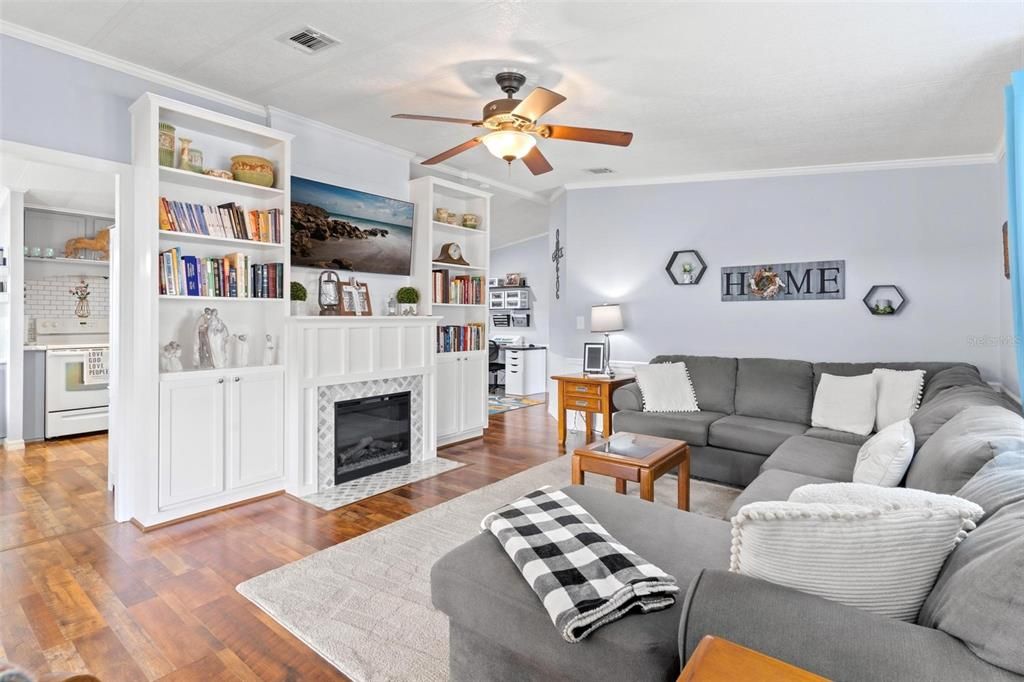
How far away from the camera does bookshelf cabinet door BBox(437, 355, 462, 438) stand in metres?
5.09

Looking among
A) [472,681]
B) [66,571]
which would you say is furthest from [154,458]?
[472,681]

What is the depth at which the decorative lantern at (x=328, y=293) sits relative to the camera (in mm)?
4168

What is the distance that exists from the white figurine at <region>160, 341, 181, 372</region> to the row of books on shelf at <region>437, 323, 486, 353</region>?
7.32 feet

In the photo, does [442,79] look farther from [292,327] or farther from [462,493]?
[462,493]

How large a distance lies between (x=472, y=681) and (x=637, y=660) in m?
0.62

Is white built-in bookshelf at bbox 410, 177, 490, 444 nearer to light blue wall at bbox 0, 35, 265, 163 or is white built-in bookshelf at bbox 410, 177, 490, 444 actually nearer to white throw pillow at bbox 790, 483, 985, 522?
light blue wall at bbox 0, 35, 265, 163

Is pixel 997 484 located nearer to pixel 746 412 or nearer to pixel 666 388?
pixel 746 412

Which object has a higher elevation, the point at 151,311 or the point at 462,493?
the point at 151,311

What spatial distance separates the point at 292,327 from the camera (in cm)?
377

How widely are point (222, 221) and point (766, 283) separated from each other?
15.3 ft

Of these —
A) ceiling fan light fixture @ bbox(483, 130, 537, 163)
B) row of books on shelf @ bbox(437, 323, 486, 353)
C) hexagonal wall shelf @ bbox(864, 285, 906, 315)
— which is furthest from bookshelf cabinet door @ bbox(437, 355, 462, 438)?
hexagonal wall shelf @ bbox(864, 285, 906, 315)

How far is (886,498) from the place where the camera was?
56.6 inches

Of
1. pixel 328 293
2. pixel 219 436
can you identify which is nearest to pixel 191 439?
Answer: pixel 219 436

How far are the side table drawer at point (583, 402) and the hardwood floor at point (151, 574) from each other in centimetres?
106
